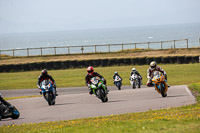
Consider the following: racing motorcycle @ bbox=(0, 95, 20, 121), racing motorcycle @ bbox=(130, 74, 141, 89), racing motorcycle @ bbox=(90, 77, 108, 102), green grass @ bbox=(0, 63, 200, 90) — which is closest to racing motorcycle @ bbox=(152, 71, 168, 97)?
racing motorcycle @ bbox=(90, 77, 108, 102)

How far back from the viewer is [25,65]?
146 ft

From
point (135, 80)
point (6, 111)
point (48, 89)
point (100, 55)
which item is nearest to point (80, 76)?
point (100, 55)

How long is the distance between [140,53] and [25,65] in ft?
46.2

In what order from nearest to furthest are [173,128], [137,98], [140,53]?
[173,128], [137,98], [140,53]

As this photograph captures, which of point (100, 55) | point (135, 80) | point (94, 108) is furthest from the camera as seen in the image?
point (100, 55)

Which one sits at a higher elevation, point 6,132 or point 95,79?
point 95,79

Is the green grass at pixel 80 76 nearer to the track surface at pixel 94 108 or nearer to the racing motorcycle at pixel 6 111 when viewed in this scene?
the track surface at pixel 94 108

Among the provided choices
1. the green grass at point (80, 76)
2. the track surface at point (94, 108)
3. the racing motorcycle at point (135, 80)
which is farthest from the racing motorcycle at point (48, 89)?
the green grass at point (80, 76)

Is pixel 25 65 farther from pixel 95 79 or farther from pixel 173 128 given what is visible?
pixel 173 128

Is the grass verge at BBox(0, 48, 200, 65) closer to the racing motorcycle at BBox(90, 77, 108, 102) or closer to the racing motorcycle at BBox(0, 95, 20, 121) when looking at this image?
the racing motorcycle at BBox(90, 77, 108, 102)

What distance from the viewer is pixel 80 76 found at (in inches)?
1576

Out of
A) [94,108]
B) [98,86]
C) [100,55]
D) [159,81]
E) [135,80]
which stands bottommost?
[94,108]

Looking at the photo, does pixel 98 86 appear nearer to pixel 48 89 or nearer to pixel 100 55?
pixel 48 89

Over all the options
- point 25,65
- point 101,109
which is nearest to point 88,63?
point 25,65
